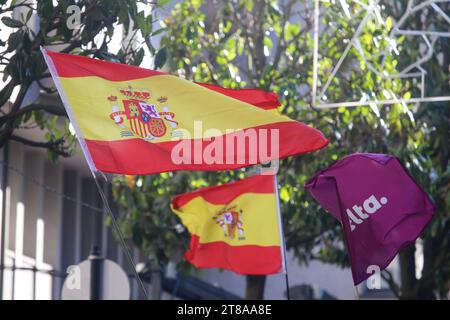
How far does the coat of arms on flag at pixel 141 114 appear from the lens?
9.89 metres

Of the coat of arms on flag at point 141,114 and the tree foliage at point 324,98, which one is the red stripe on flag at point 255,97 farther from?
the tree foliage at point 324,98

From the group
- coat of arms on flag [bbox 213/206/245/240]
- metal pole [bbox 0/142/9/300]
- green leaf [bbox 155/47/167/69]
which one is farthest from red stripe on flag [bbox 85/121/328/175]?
metal pole [bbox 0/142/9/300]

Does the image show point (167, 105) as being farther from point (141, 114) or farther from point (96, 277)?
point (96, 277)

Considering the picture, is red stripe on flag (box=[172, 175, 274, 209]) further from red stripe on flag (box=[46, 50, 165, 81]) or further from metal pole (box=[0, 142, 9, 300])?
metal pole (box=[0, 142, 9, 300])

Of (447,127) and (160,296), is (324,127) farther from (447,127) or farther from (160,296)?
(160,296)

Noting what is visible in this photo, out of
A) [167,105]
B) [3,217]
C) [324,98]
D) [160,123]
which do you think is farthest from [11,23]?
[3,217]

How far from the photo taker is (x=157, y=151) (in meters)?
9.88

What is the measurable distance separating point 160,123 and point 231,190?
17.3 ft

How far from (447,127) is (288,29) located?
3.11m

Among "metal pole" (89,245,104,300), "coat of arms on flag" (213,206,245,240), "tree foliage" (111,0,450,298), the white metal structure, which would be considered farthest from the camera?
"tree foliage" (111,0,450,298)

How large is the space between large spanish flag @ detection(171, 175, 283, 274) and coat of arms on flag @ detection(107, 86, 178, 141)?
3913mm

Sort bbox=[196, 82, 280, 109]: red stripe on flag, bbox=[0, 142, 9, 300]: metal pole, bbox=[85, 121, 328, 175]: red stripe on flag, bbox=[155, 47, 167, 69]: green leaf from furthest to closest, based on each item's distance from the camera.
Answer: bbox=[0, 142, 9, 300]: metal pole, bbox=[155, 47, 167, 69]: green leaf, bbox=[196, 82, 280, 109]: red stripe on flag, bbox=[85, 121, 328, 175]: red stripe on flag

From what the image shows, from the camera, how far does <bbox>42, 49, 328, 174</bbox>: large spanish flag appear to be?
9.73m

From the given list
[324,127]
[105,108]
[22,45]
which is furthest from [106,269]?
[324,127]
